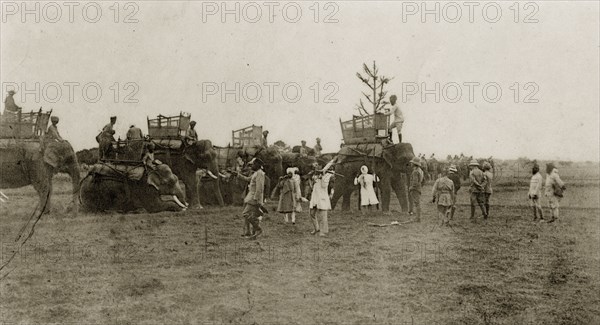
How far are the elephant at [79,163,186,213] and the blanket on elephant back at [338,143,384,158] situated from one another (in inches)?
222

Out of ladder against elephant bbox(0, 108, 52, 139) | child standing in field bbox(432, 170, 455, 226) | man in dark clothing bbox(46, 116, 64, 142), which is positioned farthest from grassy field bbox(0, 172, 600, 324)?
man in dark clothing bbox(46, 116, 64, 142)

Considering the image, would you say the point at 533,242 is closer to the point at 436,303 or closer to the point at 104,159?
the point at 436,303

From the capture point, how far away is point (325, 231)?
12.8 metres

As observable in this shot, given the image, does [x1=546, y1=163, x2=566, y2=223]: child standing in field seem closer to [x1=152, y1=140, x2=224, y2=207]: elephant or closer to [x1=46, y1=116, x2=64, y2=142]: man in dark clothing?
[x1=152, y1=140, x2=224, y2=207]: elephant

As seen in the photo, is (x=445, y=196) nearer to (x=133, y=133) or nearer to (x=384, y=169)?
(x=384, y=169)

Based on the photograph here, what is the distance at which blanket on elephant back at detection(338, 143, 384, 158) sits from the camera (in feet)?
57.3

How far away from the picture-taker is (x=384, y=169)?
17500mm

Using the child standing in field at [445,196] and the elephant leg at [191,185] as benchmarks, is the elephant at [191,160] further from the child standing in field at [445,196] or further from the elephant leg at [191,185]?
the child standing in field at [445,196]

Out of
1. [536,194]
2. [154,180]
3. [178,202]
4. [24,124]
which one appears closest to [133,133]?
[154,180]

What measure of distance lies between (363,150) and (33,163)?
31.9ft

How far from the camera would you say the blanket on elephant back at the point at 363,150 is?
17.5 metres

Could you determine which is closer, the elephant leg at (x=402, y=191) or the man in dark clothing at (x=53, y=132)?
the man in dark clothing at (x=53, y=132)

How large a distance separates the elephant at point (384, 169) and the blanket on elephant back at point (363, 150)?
43mm

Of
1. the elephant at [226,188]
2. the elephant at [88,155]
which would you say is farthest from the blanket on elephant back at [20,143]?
the elephant at [88,155]
